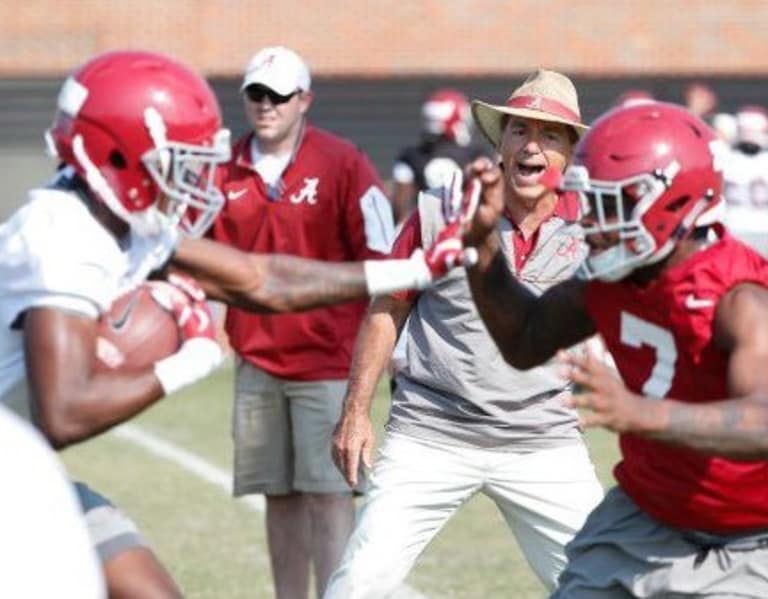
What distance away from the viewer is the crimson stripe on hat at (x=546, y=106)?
6941 millimetres

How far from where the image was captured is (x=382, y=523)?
21.4 ft

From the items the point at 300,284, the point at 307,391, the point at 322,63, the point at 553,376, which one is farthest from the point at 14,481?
the point at 322,63

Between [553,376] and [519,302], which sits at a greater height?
[519,302]

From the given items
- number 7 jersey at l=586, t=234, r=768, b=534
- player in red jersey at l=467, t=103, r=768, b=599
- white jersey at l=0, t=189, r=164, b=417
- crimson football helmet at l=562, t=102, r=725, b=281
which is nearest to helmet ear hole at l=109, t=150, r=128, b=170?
white jersey at l=0, t=189, r=164, b=417

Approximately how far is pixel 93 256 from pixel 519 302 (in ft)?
3.70

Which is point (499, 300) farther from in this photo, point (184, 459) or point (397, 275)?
point (184, 459)

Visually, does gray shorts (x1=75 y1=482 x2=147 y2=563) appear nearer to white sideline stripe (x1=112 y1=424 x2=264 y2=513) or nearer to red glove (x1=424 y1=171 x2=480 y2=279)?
red glove (x1=424 y1=171 x2=480 y2=279)

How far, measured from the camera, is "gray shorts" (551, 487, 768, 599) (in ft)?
17.4

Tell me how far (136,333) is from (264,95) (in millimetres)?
3413

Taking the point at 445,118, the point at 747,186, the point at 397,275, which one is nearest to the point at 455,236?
the point at 397,275

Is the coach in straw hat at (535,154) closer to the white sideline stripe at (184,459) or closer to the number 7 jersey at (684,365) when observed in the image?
the number 7 jersey at (684,365)

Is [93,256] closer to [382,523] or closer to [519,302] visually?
[519,302]

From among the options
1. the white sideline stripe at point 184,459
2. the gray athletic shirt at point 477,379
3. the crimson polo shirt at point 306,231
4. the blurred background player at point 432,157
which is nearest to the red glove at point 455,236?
the gray athletic shirt at point 477,379

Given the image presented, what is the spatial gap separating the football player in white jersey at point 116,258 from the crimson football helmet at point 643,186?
40cm
